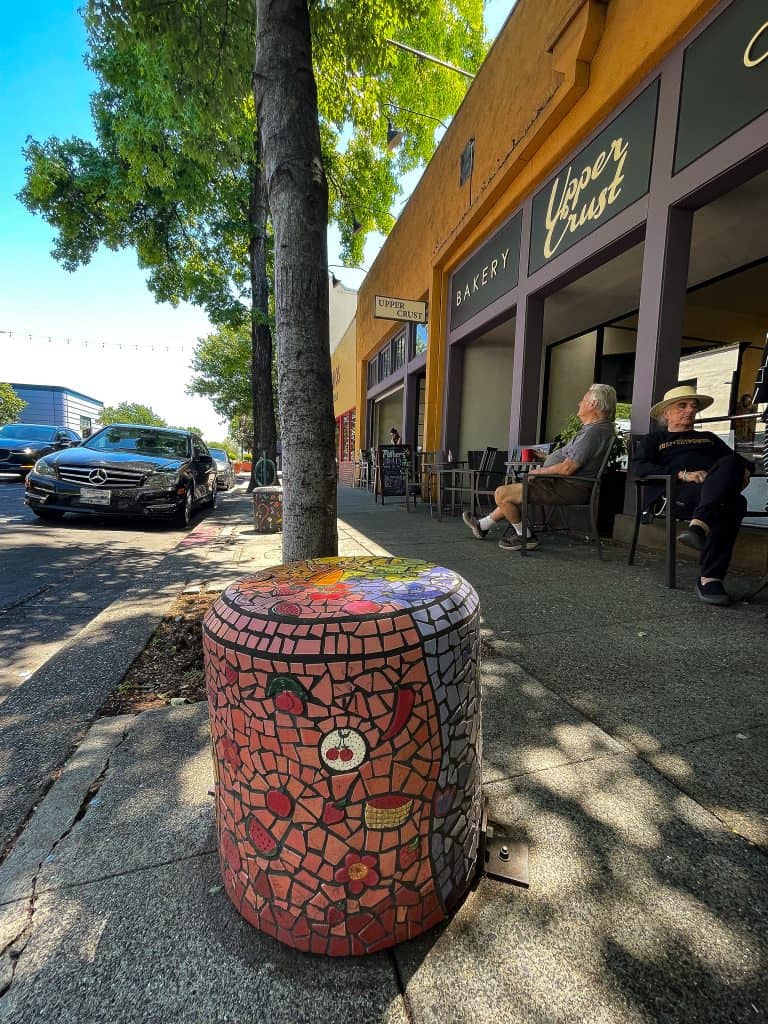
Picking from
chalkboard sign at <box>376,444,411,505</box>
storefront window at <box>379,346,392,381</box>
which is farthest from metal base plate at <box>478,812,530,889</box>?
storefront window at <box>379,346,392,381</box>

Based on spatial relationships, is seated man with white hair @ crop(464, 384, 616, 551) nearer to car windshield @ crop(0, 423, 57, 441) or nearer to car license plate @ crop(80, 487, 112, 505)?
car license plate @ crop(80, 487, 112, 505)

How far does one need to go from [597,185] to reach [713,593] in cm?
508

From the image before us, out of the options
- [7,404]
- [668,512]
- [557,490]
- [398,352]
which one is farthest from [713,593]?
[7,404]

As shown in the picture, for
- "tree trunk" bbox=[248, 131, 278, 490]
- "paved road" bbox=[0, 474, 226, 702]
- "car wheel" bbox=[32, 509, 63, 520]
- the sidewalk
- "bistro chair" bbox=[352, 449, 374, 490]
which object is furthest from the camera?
"bistro chair" bbox=[352, 449, 374, 490]

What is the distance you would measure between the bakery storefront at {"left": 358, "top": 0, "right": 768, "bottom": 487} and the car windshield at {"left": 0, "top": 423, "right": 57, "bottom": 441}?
13.0m

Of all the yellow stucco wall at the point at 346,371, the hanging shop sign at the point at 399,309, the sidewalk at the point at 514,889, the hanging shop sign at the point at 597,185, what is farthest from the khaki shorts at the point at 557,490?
the yellow stucco wall at the point at 346,371

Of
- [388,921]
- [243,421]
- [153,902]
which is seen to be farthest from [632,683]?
[243,421]

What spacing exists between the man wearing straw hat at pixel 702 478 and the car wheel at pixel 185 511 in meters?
6.23

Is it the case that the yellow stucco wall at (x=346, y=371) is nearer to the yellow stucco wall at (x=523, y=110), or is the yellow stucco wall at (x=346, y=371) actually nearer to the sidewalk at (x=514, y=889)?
the yellow stucco wall at (x=523, y=110)

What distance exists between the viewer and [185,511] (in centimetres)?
737

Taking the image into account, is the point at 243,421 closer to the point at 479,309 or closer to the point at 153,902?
the point at 479,309

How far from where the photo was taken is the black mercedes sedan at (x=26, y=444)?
13.5 metres

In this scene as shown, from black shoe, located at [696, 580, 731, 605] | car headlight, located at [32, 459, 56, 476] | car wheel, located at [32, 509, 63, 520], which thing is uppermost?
car headlight, located at [32, 459, 56, 476]

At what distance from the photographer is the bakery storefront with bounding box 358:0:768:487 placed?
163 inches
